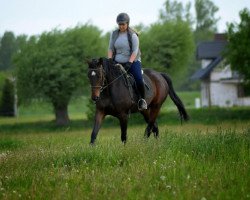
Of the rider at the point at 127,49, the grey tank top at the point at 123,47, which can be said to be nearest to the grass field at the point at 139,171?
the rider at the point at 127,49

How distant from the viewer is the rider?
39.0 ft

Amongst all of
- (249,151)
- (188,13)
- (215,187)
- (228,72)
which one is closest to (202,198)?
(215,187)

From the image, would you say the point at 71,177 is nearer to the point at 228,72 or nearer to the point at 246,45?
the point at 246,45

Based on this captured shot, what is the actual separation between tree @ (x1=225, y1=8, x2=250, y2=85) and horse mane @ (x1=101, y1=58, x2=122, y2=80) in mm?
24523

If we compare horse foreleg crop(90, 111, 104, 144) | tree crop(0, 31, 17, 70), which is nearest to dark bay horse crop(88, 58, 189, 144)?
horse foreleg crop(90, 111, 104, 144)

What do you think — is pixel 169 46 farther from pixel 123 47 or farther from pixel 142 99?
pixel 123 47

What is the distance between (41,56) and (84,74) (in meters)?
4.13

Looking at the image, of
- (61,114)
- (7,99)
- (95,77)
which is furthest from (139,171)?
(7,99)

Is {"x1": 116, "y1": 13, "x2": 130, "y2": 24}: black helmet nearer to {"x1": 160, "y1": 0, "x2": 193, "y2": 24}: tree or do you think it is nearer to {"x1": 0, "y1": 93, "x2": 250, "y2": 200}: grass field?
{"x1": 0, "y1": 93, "x2": 250, "y2": 200}: grass field

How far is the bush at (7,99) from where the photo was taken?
210 feet

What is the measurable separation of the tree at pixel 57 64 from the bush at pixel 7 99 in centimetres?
2106

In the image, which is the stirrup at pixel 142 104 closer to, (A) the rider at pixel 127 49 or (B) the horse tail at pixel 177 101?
(A) the rider at pixel 127 49

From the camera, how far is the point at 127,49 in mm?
12094

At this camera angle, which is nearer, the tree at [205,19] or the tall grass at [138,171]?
the tall grass at [138,171]
